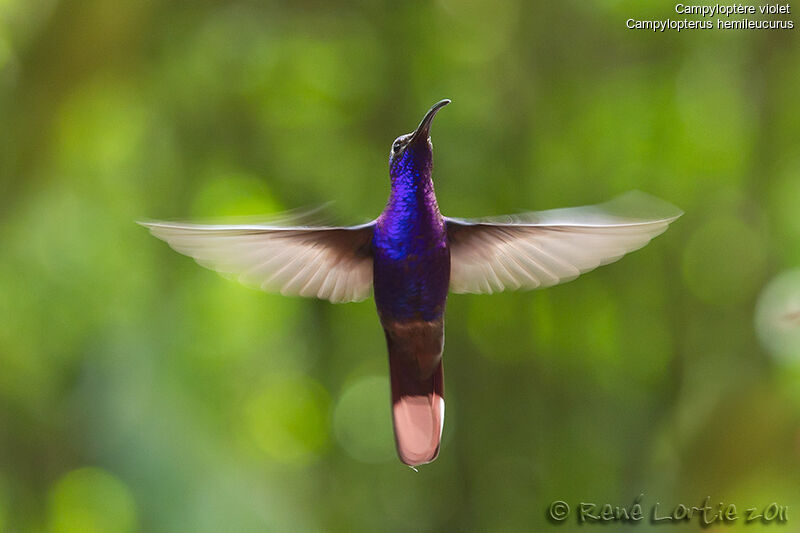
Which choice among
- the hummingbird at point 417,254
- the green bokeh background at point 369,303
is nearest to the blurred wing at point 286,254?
the hummingbird at point 417,254

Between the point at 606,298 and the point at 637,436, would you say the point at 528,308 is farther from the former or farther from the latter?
the point at 637,436

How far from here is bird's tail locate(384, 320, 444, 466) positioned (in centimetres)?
49

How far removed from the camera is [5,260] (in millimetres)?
1186

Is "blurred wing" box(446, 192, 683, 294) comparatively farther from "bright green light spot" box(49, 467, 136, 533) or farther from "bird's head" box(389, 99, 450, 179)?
"bright green light spot" box(49, 467, 136, 533)

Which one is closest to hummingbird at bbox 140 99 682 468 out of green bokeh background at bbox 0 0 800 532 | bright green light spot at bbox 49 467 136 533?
green bokeh background at bbox 0 0 800 532

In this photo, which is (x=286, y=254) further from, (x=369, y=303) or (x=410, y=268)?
(x=369, y=303)

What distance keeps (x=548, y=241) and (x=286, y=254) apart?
0.59 ft

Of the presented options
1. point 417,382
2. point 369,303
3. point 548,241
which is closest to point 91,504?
point 369,303

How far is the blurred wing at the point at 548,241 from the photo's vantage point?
1.32 feet

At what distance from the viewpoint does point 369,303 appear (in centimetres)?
118

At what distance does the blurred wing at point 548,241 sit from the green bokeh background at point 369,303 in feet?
2.10

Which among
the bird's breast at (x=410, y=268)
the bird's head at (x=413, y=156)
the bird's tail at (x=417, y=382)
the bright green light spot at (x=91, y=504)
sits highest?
the bird's head at (x=413, y=156)

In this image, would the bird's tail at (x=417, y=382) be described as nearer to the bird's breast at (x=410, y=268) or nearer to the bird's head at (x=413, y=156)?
the bird's breast at (x=410, y=268)

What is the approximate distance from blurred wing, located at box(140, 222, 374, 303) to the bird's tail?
62 millimetres
